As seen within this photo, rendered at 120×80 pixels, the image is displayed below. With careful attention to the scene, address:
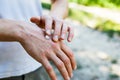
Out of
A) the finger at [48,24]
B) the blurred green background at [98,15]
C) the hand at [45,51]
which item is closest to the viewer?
the hand at [45,51]

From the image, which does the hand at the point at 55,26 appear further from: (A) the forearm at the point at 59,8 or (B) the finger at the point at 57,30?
(A) the forearm at the point at 59,8

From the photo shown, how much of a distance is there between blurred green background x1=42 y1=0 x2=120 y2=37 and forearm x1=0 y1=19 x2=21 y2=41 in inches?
178

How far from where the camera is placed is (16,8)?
4.99 ft

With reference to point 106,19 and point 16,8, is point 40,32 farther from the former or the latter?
point 106,19

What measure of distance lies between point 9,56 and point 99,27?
185 inches

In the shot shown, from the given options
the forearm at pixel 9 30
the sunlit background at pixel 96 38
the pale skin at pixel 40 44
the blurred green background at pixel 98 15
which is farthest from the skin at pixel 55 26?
the blurred green background at pixel 98 15

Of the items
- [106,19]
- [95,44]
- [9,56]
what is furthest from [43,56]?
[106,19]

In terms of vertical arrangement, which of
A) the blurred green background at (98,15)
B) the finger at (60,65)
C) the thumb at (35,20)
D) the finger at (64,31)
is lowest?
the blurred green background at (98,15)

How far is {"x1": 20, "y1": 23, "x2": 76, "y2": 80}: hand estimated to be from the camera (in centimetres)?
129

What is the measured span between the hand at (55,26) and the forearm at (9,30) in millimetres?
131

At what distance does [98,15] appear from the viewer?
6754 millimetres

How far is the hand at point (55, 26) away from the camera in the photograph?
54.9 inches

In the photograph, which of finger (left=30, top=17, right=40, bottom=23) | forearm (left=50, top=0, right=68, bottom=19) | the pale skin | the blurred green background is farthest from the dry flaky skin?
the blurred green background

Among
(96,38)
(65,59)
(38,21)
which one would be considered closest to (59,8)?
(38,21)
